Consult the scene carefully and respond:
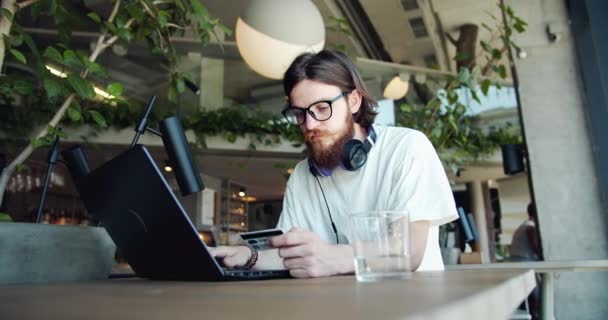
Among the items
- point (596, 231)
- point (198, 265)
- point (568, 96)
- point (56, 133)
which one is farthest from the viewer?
point (568, 96)

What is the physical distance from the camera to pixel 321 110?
4.73ft

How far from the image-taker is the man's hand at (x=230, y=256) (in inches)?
42.3

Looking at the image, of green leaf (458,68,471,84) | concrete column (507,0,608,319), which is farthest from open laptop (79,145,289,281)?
concrete column (507,0,608,319)

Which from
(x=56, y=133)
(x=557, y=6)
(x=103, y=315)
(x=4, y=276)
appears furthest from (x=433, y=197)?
(x=557, y=6)

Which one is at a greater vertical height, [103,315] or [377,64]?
[377,64]

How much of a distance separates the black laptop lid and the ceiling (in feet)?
17.2

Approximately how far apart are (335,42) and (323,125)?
608cm

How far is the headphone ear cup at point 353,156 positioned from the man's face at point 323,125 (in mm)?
72

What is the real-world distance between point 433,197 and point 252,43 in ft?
5.64

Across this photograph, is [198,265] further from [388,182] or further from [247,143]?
[247,143]

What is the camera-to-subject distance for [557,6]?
3.29 m

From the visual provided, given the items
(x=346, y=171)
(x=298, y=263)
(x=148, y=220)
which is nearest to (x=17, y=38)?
(x=148, y=220)

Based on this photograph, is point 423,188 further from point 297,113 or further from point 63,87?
point 63,87

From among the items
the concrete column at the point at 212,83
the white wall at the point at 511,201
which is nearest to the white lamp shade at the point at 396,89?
the concrete column at the point at 212,83
